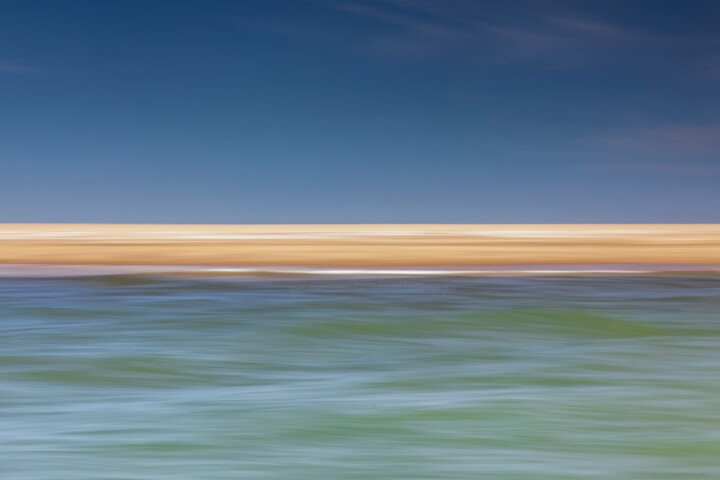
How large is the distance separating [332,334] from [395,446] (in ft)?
13.2

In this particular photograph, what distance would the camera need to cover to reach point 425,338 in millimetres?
8039

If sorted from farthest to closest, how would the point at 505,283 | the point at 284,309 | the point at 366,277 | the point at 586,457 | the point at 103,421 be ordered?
the point at 366,277 → the point at 505,283 → the point at 284,309 → the point at 103,421 → the point at 586,457

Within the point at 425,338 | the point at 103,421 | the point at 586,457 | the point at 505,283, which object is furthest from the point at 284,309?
the point at 586,457

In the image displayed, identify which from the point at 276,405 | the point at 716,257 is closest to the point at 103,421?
the point at 276,405

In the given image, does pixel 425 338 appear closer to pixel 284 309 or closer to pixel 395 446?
pixel 284 309

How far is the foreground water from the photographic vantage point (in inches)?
161

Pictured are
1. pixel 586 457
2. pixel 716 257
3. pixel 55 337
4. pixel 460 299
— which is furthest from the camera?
pixel 716 257

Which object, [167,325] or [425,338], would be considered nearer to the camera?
[425,338]

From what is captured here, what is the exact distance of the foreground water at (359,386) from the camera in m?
4.08

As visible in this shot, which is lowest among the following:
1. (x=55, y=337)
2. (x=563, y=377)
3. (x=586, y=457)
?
(x=586, y=457)

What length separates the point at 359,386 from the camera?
5.95 m

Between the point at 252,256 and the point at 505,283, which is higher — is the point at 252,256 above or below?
above

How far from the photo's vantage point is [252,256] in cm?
2108

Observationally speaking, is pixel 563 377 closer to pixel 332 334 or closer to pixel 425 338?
pixel 425 338
